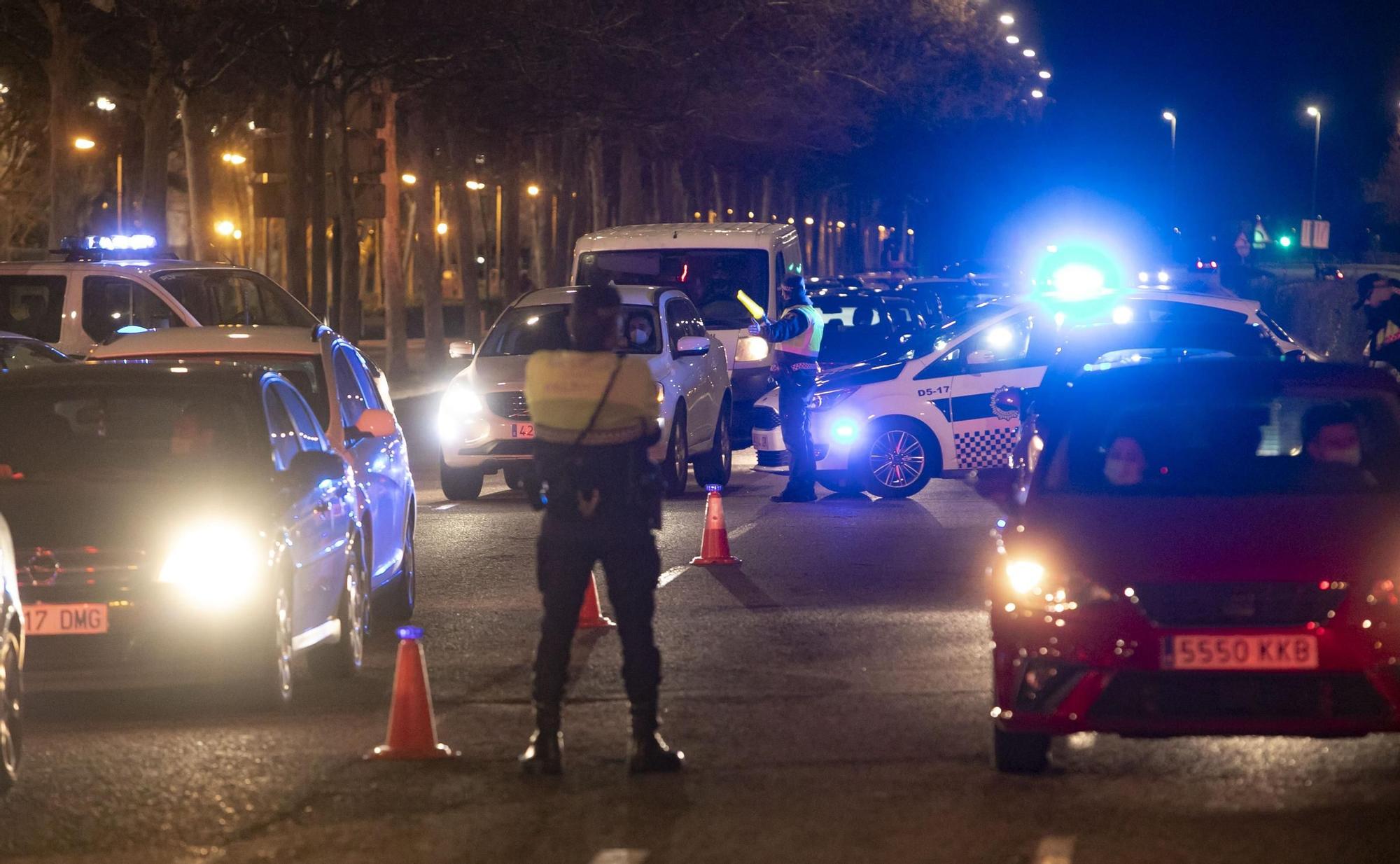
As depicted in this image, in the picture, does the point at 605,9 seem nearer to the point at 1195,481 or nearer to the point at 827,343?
the point at 827,343

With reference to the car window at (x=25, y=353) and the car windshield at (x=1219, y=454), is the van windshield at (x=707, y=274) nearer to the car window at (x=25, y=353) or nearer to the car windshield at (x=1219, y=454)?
the car window at (x=25, y=353)

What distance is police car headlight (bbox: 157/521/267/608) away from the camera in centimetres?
922

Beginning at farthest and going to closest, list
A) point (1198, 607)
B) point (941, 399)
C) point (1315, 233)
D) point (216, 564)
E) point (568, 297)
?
point (1315, 233) < point (568, 297) < point (941, 399) < point (216, 564) < point (1198, 607)

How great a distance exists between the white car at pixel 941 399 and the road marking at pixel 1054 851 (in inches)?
472

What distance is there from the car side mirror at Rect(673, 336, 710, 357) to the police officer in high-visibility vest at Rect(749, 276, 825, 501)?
0.91 metres

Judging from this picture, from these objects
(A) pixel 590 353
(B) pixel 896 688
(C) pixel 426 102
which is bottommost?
(B) pixel 896 688

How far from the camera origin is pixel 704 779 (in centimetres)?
816

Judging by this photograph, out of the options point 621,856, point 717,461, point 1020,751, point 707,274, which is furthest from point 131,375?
point 707,274

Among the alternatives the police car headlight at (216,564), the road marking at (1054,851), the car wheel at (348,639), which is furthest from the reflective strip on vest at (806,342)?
the road marking at (1054,851)

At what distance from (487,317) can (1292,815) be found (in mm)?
73055

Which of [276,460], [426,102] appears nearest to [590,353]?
[276,460]

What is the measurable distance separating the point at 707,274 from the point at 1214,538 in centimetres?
1833

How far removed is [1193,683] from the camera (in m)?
7.64

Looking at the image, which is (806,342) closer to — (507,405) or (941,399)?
(941,399)
